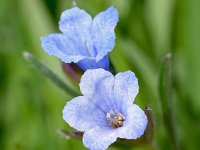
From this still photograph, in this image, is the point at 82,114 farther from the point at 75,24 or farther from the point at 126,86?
the point at 75,24

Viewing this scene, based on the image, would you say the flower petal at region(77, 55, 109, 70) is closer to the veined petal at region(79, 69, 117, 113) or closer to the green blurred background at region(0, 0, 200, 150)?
the veined petal at region(79, 69, 117, 113)

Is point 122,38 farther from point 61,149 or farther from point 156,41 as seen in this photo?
point 61,149

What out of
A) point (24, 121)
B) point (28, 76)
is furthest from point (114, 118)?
point (28, 76)

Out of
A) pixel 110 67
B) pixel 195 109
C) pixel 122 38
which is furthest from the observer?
pixel 122 38

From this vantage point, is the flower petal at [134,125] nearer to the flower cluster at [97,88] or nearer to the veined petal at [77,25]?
the flower cluster at [97,88]

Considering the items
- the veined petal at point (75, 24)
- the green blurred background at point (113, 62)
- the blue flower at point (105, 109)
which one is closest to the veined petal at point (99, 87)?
the blue flower at point (105, 109)
